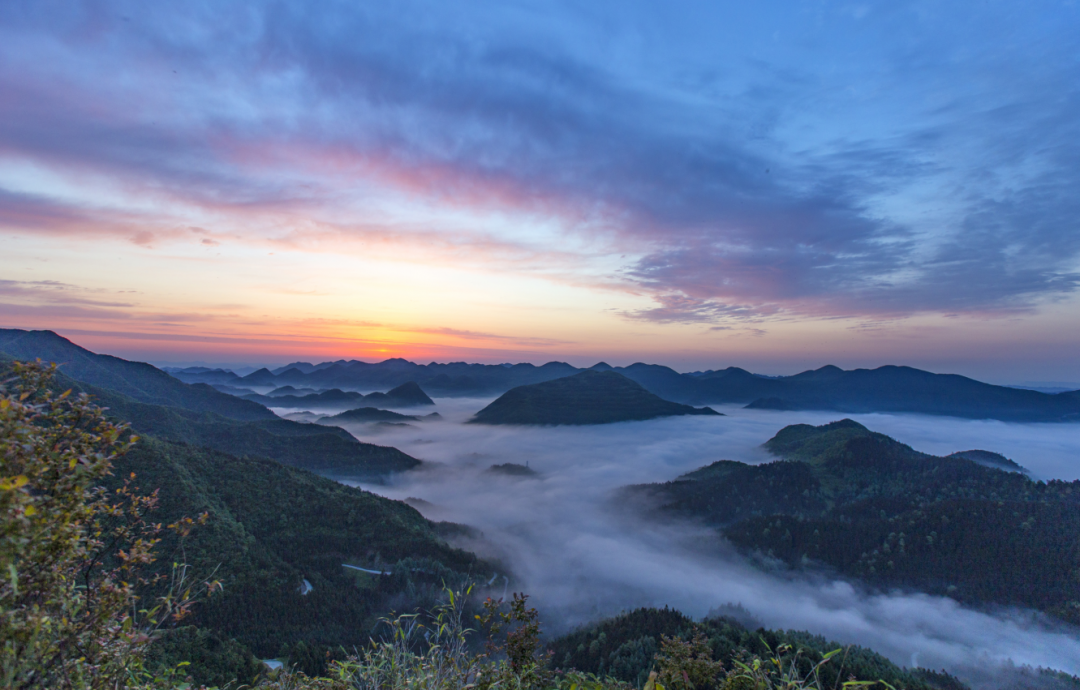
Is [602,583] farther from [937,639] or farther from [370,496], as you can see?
[937,639]

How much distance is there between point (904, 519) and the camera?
109 m

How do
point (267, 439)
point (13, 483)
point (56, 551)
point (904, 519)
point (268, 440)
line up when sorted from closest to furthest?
point (13, 483), point (56, 551), point (904, 519), point (268, 440), point (267, 439)

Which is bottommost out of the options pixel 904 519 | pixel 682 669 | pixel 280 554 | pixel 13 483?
pixel 280 554

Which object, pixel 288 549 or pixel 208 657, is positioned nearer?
pixel 208 657

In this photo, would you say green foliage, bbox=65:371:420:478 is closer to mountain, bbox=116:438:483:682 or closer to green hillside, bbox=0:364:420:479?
green hillside, bbox=0:364:420:479

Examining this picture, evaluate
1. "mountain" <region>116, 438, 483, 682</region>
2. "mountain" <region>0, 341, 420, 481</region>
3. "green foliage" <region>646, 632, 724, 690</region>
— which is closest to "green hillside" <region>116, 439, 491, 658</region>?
"mountain" <region>116, 438, 483, 682</region>

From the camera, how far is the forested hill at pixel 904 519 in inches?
3524

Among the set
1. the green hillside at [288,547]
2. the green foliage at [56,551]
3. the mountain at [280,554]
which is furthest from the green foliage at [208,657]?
the green foliage at [56,551]

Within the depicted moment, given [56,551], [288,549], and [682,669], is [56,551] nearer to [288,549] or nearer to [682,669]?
[682,669]

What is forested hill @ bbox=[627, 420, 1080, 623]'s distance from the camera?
8950 cm

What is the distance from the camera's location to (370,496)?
9700 centimetres

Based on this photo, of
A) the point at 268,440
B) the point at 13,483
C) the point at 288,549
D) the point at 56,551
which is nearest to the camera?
the point at 13,483

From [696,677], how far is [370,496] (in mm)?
102991

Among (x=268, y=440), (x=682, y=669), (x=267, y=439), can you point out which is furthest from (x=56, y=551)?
(x=267, y=439)
